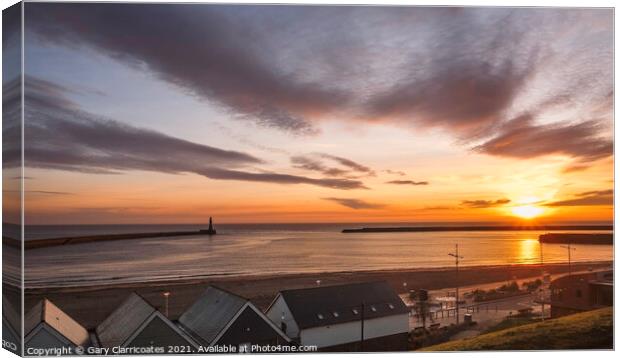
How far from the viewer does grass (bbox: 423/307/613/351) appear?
276 inches

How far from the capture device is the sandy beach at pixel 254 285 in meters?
6.60

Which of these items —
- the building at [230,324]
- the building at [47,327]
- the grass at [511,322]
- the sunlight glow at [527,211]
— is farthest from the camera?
the sunlight glow at [527,211]

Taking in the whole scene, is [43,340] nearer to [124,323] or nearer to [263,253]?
[124,323]

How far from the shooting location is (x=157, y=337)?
6.68m

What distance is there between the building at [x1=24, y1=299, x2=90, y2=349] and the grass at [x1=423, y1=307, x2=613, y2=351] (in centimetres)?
401

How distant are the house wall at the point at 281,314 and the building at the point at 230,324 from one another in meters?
0.09

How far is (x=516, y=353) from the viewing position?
6984 mm

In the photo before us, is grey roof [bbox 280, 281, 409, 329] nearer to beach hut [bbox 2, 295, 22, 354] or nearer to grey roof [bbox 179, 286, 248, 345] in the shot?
grey roof [bbox 179, 286, 248, 345]

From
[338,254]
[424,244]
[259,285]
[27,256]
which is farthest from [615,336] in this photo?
[27,256]

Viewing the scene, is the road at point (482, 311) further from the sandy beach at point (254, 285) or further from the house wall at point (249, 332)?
the house wall at point (249, 332)

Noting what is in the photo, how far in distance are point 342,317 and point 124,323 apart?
2.42m

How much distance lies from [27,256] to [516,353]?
18.2ft

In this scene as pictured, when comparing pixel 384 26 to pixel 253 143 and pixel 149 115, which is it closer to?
pixel 253 143

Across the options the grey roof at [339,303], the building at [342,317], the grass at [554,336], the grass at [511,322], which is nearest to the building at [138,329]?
the building at [342,317]
